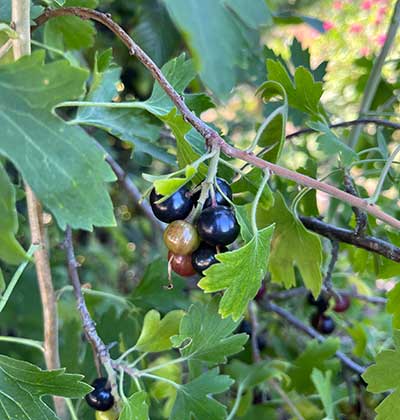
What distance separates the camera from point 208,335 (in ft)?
2.37

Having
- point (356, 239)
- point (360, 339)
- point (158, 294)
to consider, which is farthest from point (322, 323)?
point (356, 239)

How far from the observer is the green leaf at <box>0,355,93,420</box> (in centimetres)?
62

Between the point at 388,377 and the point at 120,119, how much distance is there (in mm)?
502

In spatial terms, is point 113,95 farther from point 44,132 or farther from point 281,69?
point 44,132

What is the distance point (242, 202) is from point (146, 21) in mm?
842

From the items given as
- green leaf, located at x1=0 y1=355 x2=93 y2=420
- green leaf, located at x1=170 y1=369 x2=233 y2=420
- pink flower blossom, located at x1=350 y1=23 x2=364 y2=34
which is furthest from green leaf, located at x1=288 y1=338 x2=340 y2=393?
pink flower blossom, located at x1=350 y1=23 x2=364 y2=34

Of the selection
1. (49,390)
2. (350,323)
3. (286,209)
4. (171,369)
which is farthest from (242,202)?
(350,323)

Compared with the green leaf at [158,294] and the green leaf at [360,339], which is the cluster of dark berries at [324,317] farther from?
the green leaf at [158,294]

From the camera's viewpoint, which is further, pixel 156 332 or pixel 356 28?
pixel 356 28

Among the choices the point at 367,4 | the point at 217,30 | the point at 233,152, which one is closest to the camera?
the point at 217,30

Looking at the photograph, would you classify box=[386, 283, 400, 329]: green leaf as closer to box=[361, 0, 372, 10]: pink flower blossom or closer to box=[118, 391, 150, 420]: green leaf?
box=[118, 391, 150, 420]: green leaf

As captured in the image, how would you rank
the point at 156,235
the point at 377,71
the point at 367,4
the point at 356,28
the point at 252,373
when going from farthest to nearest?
the point at 356,28, the point at 367,4, the point at 156,235, the point at 377,71, the point at 252,373

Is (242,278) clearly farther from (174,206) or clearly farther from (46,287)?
(46,287)

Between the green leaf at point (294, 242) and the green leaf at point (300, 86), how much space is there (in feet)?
0.48
